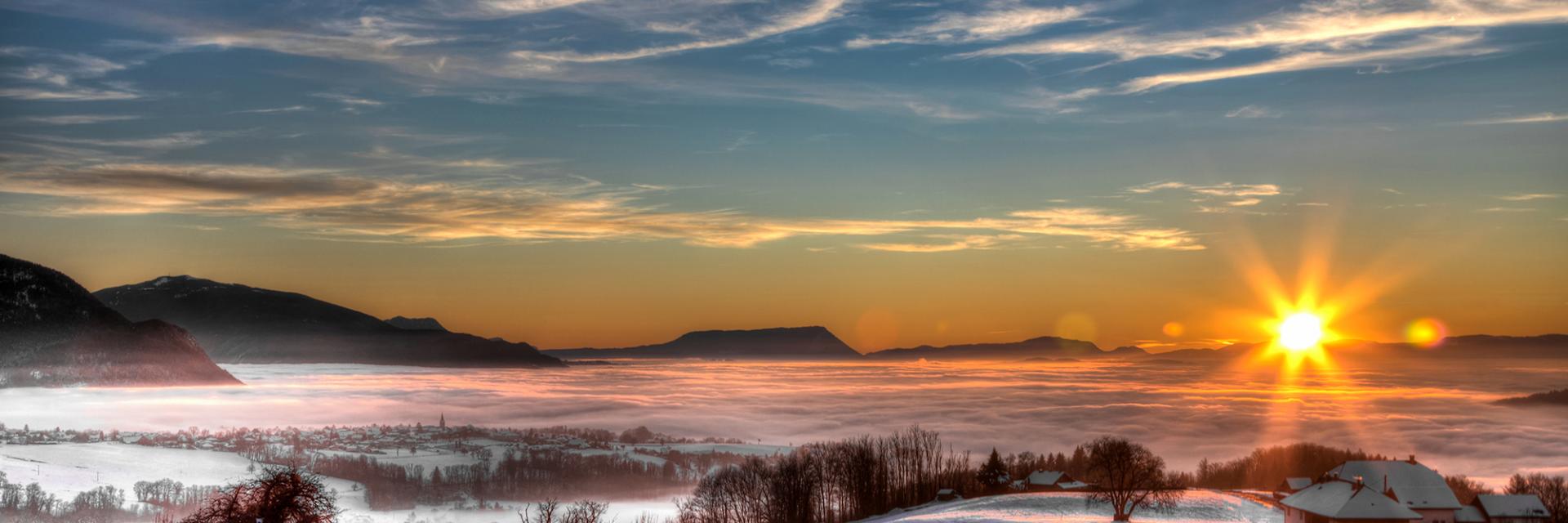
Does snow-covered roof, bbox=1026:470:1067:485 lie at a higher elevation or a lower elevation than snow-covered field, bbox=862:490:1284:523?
lower

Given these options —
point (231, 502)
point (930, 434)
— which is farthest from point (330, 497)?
point (930, 434)

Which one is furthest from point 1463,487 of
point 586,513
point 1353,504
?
point 586,513

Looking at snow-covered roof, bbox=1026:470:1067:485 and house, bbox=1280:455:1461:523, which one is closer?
house, bbox=1280:455:1461:523

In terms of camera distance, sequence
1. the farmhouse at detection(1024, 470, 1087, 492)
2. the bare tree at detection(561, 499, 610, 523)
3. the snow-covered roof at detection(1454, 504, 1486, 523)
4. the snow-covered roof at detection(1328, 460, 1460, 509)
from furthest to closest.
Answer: the farmhouse at detection(1024, 470, 1087, 492), the snow-covered roof at detection(1454, 504, 1486, 523), the snow-covered roof at detection(1328, 460, 1460, 509), the bare tree at detection(561, 499, 610, 523)

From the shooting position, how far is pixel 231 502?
28484mm

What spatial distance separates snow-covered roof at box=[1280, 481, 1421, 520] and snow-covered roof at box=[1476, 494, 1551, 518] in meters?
8.00

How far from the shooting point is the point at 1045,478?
6142 inches

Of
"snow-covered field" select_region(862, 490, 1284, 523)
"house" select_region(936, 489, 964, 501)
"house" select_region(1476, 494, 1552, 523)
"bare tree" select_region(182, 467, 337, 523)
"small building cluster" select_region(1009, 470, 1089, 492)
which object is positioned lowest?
"house" select_region(936, 489, 964, 501)

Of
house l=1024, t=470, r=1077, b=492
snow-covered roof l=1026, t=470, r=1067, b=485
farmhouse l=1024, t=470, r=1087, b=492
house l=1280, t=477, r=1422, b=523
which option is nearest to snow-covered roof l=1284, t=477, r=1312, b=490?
house l=1280, t=477, r=1422, b=523

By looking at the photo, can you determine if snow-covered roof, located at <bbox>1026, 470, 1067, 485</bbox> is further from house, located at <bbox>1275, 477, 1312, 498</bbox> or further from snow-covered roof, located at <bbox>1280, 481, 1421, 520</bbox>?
snow-covered roof, located at <bbox>1280, 481, 1421, 520</bbox>

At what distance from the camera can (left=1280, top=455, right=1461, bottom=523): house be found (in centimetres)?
9606

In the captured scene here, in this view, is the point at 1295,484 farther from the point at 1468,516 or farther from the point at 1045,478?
the point at 1045,478

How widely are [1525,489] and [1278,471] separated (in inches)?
1587

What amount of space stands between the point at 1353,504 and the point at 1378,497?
303 cm
